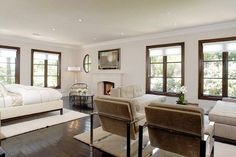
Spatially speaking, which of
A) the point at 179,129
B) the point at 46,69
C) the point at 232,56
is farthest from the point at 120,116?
the point at 46,69

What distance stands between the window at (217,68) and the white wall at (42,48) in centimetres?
646

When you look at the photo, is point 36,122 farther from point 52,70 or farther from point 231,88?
point 231,88

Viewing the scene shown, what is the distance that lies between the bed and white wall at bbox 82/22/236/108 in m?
3.42

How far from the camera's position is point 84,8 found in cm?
395

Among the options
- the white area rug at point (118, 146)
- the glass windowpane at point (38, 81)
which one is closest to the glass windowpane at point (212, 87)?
the white area rug at point (118, 146)

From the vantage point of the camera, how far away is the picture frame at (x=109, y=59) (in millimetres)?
7797

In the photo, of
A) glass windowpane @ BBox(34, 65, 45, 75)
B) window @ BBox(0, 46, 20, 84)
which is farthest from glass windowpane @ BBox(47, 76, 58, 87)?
window @ BBox(0, 46, 20, 84)

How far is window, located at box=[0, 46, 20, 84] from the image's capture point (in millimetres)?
6945

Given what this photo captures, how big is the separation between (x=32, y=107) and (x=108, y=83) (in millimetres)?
4369

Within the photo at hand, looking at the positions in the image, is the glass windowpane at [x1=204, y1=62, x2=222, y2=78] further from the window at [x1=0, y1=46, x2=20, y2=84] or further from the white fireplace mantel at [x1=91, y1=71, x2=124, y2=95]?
the window at [x1=0, y1=46, x2=20, y2=84]

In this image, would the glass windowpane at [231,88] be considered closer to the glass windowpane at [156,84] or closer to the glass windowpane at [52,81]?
the glass windowpane at [156,84]

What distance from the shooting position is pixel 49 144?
10.1 feet

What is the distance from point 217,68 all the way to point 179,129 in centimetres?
436

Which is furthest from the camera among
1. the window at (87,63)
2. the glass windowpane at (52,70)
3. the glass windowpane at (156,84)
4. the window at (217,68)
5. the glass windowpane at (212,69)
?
the window at (87,63)
